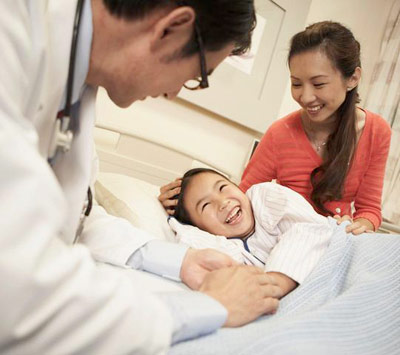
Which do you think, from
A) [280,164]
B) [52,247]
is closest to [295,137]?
[280,164]

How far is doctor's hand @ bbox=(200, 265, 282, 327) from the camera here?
786 mm

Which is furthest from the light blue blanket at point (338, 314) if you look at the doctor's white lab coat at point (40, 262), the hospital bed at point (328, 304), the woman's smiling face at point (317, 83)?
the woman's smiling face at point (317, 83)

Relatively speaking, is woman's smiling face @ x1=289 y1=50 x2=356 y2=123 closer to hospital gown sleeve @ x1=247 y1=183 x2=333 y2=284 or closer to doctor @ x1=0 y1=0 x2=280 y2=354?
hospital gown sleeve @ x1=247 y1=183 x2=333 y2=284

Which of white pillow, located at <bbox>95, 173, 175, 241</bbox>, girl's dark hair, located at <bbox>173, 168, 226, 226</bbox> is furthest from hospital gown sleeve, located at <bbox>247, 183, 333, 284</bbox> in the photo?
white pillow, located at <bbox>95, 173, 175, 241</bbox>

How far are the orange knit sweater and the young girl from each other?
0.52 meters

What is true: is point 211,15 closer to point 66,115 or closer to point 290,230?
point 66,115

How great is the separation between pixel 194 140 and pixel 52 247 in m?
1.98

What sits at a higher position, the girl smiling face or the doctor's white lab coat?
the doctor's white lab coat

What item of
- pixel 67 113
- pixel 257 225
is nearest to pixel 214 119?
pixel 257 225

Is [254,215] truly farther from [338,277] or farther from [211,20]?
[211,20]

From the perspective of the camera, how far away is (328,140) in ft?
6.49

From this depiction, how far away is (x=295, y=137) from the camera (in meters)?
2.02

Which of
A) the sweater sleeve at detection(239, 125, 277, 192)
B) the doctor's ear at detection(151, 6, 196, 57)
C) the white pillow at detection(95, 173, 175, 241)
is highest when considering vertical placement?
the doctor's ear at detection(151, 6, 196, 57)

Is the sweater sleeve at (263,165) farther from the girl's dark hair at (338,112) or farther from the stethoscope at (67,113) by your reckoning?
the stethoscope at (67,113)
